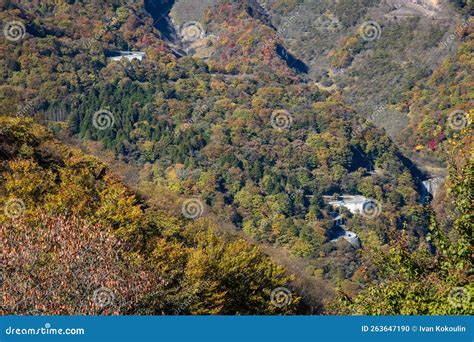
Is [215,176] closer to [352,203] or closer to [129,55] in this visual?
[352,203]

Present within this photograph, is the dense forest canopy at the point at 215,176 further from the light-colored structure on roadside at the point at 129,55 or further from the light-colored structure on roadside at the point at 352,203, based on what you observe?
the light-colored structure on roadside at the point at 129,55

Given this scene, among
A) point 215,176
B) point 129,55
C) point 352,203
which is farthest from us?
point 129,55

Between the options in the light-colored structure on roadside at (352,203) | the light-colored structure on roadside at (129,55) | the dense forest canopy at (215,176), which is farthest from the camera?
the light-colored structure on roadside at (129,55)

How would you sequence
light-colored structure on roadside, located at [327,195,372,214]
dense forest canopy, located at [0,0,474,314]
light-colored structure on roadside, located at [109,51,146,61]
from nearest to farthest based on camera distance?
dense forest canopy, located at [0,0,474,314] → light-colored structure on roadside, located at [327,195,372,214] → light-colored structure on roadside, located at [109,51,146,61]

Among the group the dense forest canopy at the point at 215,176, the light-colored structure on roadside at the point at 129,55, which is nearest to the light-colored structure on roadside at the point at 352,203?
the dense forest canopy at the point at 215,176

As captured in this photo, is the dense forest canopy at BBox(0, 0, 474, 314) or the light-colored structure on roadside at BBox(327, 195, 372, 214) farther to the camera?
the light-colored structure on roadside at BBox(327, 195, 372, 214)

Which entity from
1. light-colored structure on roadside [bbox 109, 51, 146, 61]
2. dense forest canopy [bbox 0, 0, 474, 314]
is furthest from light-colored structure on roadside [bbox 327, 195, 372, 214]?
light-colored structure on roadside [bbox 109, 51, 146, 61]

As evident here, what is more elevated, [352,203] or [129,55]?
[352,203]

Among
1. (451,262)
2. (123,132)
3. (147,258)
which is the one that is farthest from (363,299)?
(123,132)

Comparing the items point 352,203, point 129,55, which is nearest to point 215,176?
point 352,203

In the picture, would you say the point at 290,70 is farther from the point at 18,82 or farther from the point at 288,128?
the point at 18,82

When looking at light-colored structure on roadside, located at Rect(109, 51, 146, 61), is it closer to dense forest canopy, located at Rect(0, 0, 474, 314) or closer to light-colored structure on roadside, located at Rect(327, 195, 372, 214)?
dense forest canopy, located at Rect(0, 0, 474, 314)

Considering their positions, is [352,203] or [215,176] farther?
[352,203]
